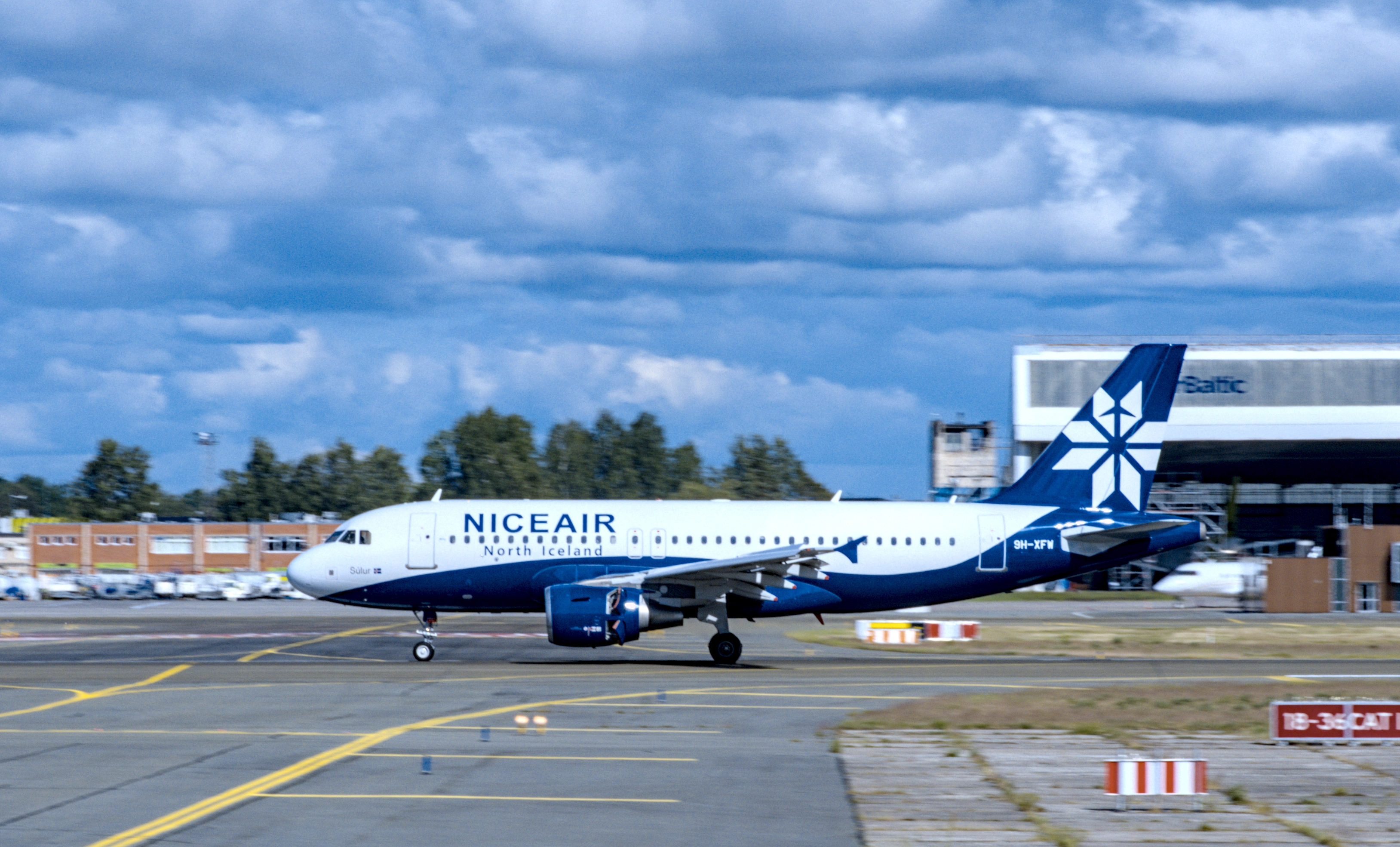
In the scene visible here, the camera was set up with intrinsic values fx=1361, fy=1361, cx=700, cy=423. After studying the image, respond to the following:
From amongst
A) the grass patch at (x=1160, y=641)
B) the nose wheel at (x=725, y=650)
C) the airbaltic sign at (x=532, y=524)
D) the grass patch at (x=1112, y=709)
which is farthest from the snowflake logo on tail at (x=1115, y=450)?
the airbaltic sign at (x=532, y=524)

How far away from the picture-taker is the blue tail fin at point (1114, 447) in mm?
37969

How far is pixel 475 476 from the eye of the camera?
515 feet

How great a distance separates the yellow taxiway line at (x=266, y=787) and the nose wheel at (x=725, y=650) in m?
9.96

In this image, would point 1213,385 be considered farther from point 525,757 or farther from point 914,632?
point 525,757

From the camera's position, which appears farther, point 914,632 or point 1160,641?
point 1160,641

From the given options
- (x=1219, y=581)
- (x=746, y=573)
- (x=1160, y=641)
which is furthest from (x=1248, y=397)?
(x=746, y=573)

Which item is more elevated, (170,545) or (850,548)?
(850,548)

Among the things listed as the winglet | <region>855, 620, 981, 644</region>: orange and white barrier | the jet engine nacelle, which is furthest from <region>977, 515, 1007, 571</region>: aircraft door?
the jet engine nacelle

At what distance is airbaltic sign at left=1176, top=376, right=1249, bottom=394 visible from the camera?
86.1 metres

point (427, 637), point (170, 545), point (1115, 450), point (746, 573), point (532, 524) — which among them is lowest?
point (170, 545)

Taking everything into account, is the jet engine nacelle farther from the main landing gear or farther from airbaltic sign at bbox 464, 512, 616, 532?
the main landing gear

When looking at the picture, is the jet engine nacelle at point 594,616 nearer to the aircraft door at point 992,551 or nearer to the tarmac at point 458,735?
the tarmac at point 458,735

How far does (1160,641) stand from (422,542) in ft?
76.5

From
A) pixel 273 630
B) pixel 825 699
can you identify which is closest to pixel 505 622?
pixel 273 630
